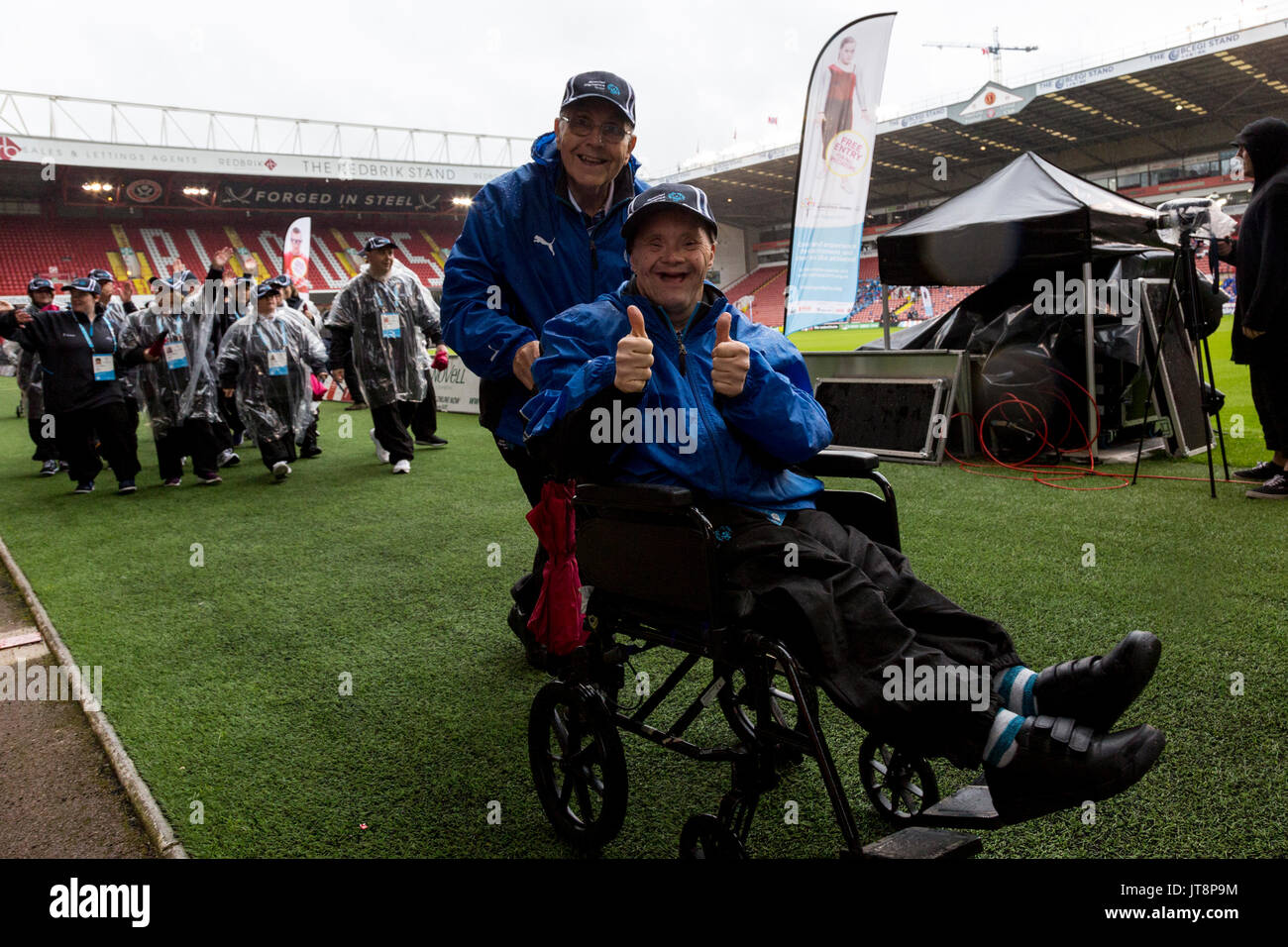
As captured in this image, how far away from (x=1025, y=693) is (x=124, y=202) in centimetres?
3798

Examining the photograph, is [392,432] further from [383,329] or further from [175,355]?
[175,355]

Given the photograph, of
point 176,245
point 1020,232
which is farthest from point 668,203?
point 176,245

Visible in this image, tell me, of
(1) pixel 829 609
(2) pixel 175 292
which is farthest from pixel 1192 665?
(2) pixel 175 292

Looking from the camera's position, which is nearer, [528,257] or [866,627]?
[866,627]

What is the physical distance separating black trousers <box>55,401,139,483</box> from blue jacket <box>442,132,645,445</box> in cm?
589

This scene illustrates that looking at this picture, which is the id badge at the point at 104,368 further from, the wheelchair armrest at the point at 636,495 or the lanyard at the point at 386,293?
the wheelchair armrest at the point at 636,495

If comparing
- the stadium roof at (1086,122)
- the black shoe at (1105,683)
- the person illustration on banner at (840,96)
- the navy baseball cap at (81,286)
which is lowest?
the black shoe at (1105,683)

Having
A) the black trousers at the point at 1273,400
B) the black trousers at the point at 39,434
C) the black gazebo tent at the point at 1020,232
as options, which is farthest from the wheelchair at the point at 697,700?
the black trousers at the point at 39,434

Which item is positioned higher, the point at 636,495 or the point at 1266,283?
the point at 1266,283

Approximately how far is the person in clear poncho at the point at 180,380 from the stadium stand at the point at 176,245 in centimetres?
2155

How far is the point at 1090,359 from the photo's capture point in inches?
233

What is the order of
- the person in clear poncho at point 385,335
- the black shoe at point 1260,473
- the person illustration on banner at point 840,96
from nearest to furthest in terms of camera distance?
the black shoe at point 1260,473
the person in clear poncho at point 385,335
the person illustration on banner at point 840,96

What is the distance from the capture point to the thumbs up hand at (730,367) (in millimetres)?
1695

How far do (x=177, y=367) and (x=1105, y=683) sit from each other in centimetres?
783
